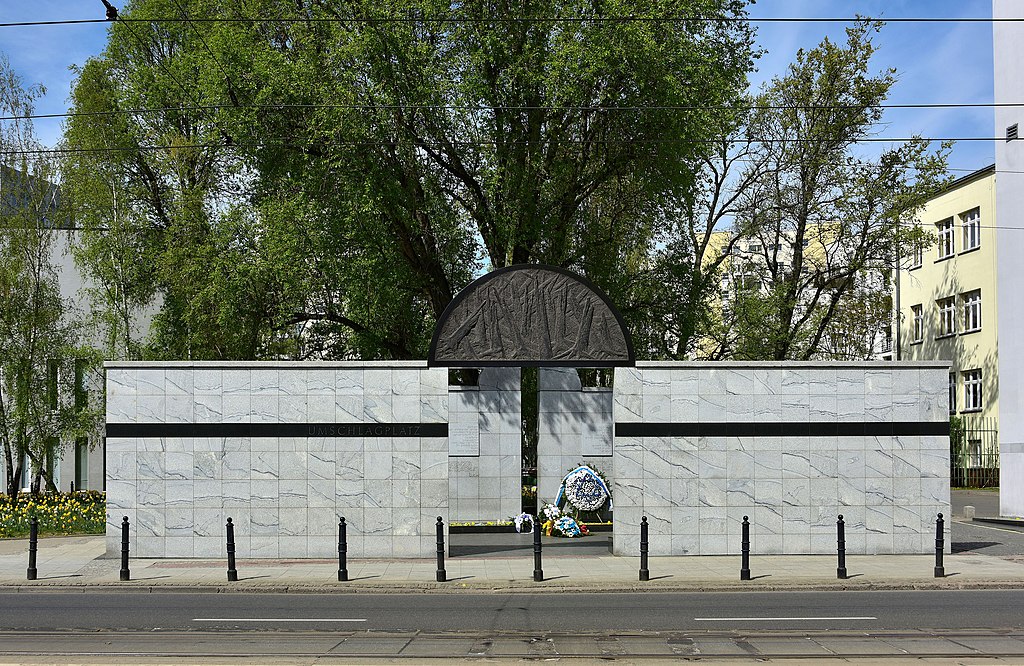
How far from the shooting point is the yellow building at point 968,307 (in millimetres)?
47812

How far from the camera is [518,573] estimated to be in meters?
17.4

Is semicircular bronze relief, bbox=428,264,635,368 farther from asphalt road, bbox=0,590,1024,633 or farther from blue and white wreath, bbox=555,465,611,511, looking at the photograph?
blue and white wreath, bbox=555,465,611,511

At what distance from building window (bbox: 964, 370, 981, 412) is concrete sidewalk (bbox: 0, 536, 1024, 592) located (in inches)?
1284

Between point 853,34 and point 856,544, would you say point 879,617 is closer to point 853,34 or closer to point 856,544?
point 856,544

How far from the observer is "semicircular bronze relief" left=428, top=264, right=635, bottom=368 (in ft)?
65.2

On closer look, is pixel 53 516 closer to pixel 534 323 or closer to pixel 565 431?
pixel 565 431

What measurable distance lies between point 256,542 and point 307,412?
271 cm

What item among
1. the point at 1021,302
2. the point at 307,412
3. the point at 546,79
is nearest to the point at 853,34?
the point at 1021,302

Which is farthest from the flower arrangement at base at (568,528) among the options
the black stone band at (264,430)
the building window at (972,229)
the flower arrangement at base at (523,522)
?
the building window at (972,229)

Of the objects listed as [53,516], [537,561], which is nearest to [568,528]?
[537,561]

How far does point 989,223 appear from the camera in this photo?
47.3m

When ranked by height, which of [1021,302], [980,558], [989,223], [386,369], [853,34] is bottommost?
[980,558]

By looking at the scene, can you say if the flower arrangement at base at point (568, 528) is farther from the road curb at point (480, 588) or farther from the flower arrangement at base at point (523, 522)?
the road curb at point (480, 588)

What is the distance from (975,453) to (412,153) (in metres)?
35.9
